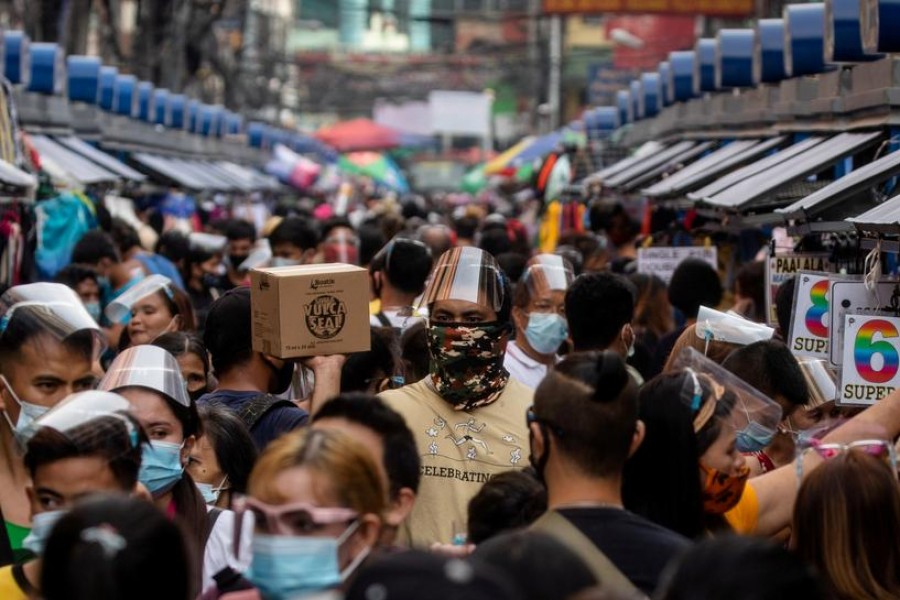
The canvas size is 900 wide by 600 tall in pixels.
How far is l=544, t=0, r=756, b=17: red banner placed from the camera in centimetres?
3744

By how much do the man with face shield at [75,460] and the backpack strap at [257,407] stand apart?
6.40ft

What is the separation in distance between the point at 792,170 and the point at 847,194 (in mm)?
1781

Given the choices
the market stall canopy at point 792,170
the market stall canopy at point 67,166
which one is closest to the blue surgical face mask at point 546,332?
the market stall canopy at point 792,170

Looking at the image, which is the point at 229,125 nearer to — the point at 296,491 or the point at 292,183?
the point at 292,183

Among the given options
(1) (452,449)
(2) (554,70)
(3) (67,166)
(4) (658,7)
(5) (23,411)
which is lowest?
(1) (452,449)

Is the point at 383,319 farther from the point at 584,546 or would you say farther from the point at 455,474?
the point at 584,546

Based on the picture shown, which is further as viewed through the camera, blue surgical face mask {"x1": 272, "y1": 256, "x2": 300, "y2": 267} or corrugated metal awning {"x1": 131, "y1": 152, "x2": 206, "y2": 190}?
corrugated metal awning {"x1": 131, "y1": 152, "x2": 206, "y2": 190}

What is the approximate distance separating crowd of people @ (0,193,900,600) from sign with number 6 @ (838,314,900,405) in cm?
16

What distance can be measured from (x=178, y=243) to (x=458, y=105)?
5898cm

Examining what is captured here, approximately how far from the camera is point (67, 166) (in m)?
17.7

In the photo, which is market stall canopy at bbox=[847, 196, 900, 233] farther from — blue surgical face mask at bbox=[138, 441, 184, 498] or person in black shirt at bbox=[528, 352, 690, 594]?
blue surgical face mask at bbox=[138, 441, 184, 498]

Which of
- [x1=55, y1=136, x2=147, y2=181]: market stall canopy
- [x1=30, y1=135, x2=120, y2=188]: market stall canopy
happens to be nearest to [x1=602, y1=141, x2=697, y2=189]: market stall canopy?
[x1=30, y1=135, x2=120, y2=188]: market stall canopy

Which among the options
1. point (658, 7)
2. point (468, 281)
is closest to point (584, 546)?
point (468, 281)

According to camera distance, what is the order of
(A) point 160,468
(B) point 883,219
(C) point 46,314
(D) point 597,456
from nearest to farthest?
(D) point 597,456, (A) point 160,468, (C) point 46,314, (B) point 883,219
